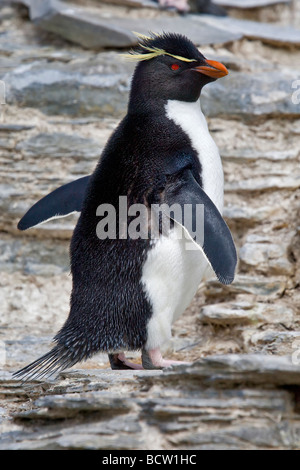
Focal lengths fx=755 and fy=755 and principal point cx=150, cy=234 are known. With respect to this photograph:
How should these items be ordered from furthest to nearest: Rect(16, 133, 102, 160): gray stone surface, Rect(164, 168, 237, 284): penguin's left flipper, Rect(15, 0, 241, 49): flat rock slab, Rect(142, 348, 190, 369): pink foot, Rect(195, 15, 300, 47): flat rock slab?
Rect(195, 15, 300, 47): flat rock slab < Rect(15, 0, 241, 49): flat rock slab < Rect(16, 133, 102, 160): gray stone surface < Rect(142, 348, 190, 369): pink foot < Rect(164, 168, 237, 284): penguin's left flipper

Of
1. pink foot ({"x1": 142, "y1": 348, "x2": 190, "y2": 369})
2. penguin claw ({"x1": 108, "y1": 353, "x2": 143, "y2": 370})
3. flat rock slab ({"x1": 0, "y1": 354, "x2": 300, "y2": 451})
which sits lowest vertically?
penguin claw ({"x1": 108, "y1": 353, "x2": 143, "y2": 370})


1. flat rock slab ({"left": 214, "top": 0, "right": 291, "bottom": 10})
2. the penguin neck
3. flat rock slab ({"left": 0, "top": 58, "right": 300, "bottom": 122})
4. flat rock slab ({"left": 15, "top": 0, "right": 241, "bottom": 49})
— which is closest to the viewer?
the penguin neck

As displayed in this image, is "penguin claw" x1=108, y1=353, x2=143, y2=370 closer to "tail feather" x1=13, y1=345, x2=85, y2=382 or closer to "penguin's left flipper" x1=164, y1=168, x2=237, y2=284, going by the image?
"tail feather" x1=13, y1=345, x2=85, y2=382

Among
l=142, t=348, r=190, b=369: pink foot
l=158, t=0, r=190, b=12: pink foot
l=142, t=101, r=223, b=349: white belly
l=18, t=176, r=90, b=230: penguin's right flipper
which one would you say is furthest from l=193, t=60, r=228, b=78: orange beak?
l=158, t=0, r=190, b=12: pink foot

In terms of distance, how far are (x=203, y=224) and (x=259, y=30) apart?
2.76 m

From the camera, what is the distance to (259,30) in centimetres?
512

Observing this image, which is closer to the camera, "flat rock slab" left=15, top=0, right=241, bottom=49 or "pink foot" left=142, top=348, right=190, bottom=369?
"pink foot" left=142, top=348, right=190, bottom=369

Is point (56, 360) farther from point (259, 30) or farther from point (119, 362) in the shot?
point (259, 30)

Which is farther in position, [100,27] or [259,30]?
[259,30]

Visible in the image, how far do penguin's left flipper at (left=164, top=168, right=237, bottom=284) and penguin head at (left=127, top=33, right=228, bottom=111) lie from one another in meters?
0.37

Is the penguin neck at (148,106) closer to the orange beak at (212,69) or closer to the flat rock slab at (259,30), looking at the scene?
the orange beak at (212,69)

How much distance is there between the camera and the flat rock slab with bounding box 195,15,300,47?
5.01 m

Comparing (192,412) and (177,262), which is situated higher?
(177,262)

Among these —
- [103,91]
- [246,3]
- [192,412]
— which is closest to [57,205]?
[103,91]
